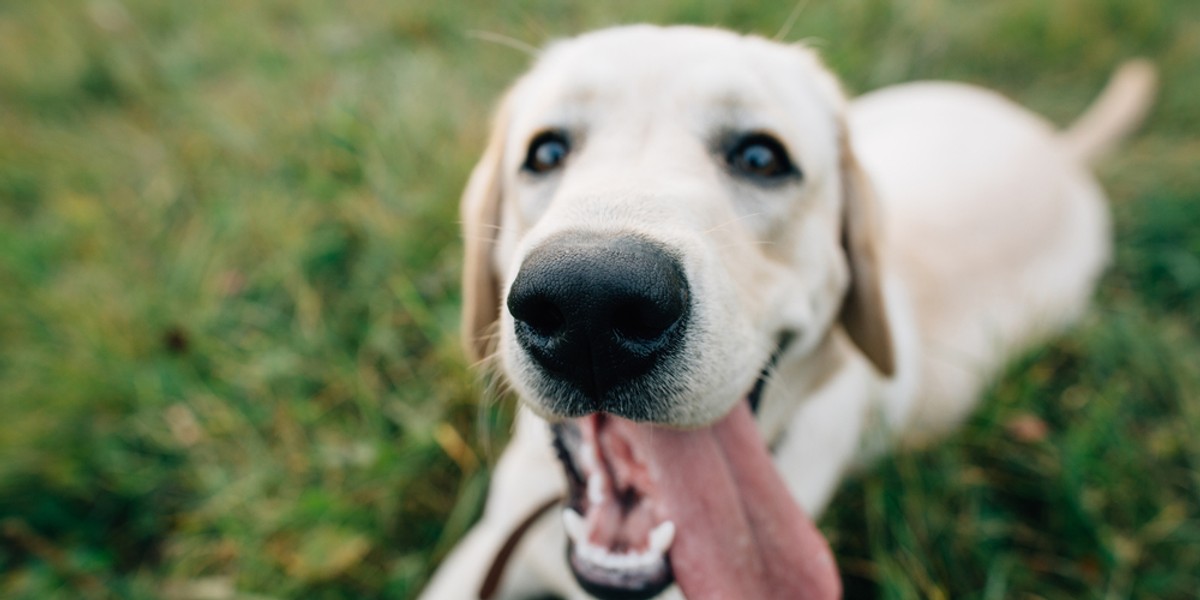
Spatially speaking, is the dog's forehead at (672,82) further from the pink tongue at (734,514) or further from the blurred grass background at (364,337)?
the blurred grass background at (364,337)

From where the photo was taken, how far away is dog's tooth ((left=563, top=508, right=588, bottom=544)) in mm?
1654

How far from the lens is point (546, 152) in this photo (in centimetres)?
190

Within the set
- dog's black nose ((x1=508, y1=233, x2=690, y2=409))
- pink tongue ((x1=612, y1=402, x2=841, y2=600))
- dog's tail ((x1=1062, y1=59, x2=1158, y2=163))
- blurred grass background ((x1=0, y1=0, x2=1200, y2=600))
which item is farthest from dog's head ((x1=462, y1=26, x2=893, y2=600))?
dog's tail ((x1=1062, y1=59, x2=1158, y2=163))

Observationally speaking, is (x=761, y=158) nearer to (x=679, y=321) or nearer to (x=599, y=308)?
(x=679, y=321)

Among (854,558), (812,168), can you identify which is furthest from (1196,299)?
(812,168)

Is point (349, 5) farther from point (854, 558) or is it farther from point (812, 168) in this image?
point (854, 558)

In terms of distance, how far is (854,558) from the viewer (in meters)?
2.22

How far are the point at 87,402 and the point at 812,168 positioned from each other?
2.71 metres

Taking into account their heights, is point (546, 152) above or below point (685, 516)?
above

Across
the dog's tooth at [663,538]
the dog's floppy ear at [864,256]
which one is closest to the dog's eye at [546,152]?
the dog's floppy ear at [864,256]

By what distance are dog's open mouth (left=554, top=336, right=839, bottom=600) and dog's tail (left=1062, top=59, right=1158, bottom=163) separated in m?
3.25

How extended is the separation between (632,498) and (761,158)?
0.89 meters

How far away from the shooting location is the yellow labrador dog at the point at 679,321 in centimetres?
131

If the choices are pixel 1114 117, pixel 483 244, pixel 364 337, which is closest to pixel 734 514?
pixel 483 244
